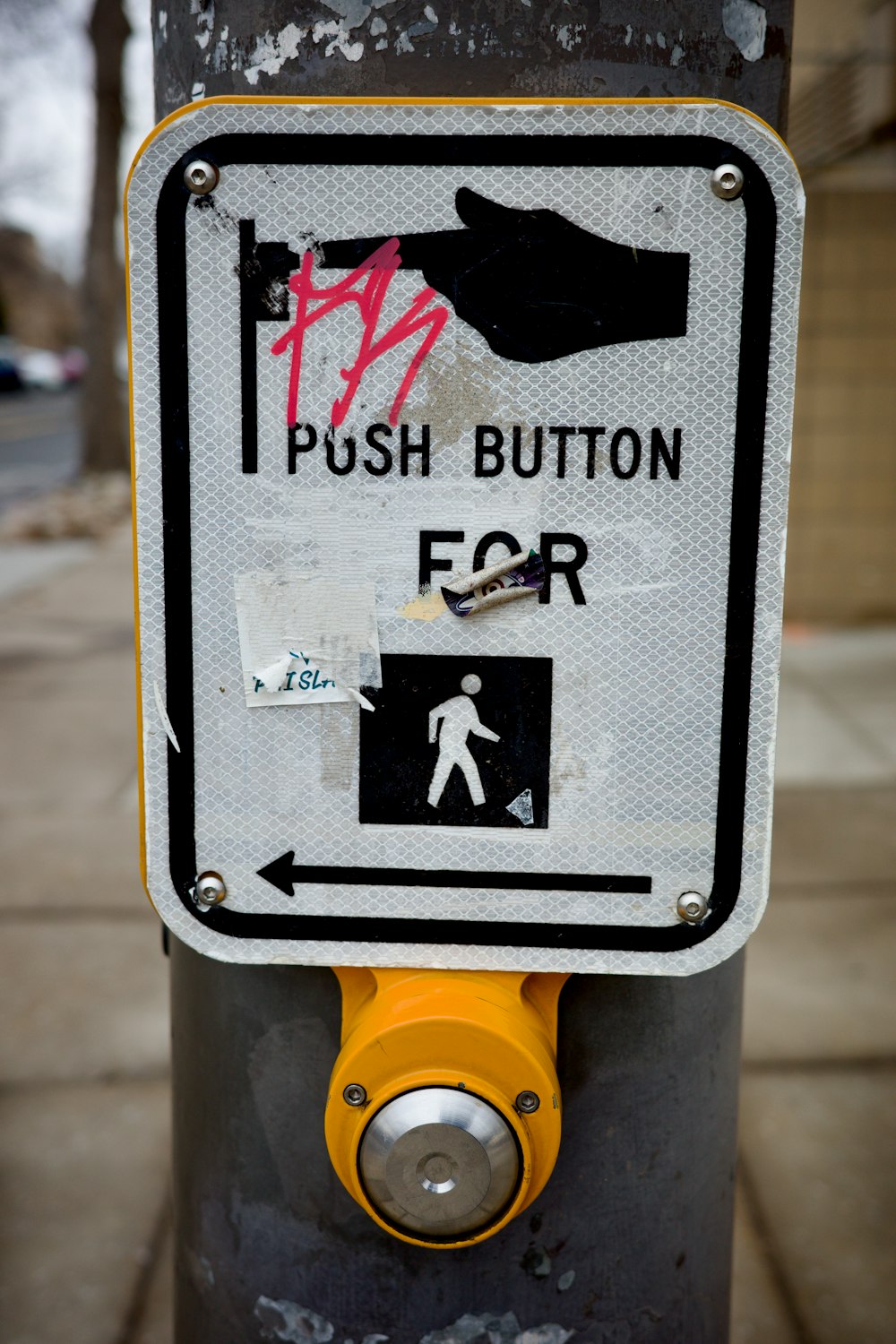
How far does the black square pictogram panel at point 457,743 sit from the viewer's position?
0.99 m

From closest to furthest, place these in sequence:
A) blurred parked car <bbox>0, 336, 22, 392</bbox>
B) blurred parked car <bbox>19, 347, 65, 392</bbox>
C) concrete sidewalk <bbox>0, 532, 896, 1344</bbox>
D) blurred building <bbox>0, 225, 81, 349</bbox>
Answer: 1. concrete sidewalk <bbox>0, 532, 896, 1344</bbox>
2. blurred parked car <bbox>0, 336, 22, 392</bbox>
3. blurred parked car <bbox>19, 347, 65, 392</bbox>
4. blurred building <bbox>0, 225, 81, 349</bbox>

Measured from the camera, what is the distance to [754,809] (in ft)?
3.27

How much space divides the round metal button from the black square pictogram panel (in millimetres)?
226

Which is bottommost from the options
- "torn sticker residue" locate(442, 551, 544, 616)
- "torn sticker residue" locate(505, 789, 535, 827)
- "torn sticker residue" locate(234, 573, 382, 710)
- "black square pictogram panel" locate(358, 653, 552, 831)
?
"torn sticker residue" locate(505, 789, 535, 827)

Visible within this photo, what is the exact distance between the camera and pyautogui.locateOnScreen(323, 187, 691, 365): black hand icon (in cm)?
93

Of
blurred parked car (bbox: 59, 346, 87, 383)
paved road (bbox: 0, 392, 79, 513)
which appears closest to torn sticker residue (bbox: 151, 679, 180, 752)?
paved road (bbox: 0, 392, 79, 513)

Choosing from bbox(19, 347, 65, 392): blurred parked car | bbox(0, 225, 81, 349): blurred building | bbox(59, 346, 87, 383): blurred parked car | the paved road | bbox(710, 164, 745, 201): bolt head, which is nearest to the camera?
bbox(710, 164, 745, 201): bolt head

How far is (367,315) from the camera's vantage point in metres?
0.94

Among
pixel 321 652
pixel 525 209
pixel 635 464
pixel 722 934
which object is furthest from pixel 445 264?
pixel 722 934

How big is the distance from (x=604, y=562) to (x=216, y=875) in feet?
1.37

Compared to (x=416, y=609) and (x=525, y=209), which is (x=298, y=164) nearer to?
(x=525, y=209)

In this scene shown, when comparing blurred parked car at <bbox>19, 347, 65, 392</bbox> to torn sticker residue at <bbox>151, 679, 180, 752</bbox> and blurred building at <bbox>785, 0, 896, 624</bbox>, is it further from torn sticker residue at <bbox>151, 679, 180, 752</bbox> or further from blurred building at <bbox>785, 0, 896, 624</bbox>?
torn sticker residue at <bbox>151, 679, 180, 752</bbox>

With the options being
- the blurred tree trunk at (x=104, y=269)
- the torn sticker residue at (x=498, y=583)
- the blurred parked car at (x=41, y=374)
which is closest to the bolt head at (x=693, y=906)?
the torn sticker residue at (x=498, y=583)

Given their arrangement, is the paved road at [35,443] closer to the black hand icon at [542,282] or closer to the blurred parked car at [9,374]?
the blurred parked car at [9,374]
